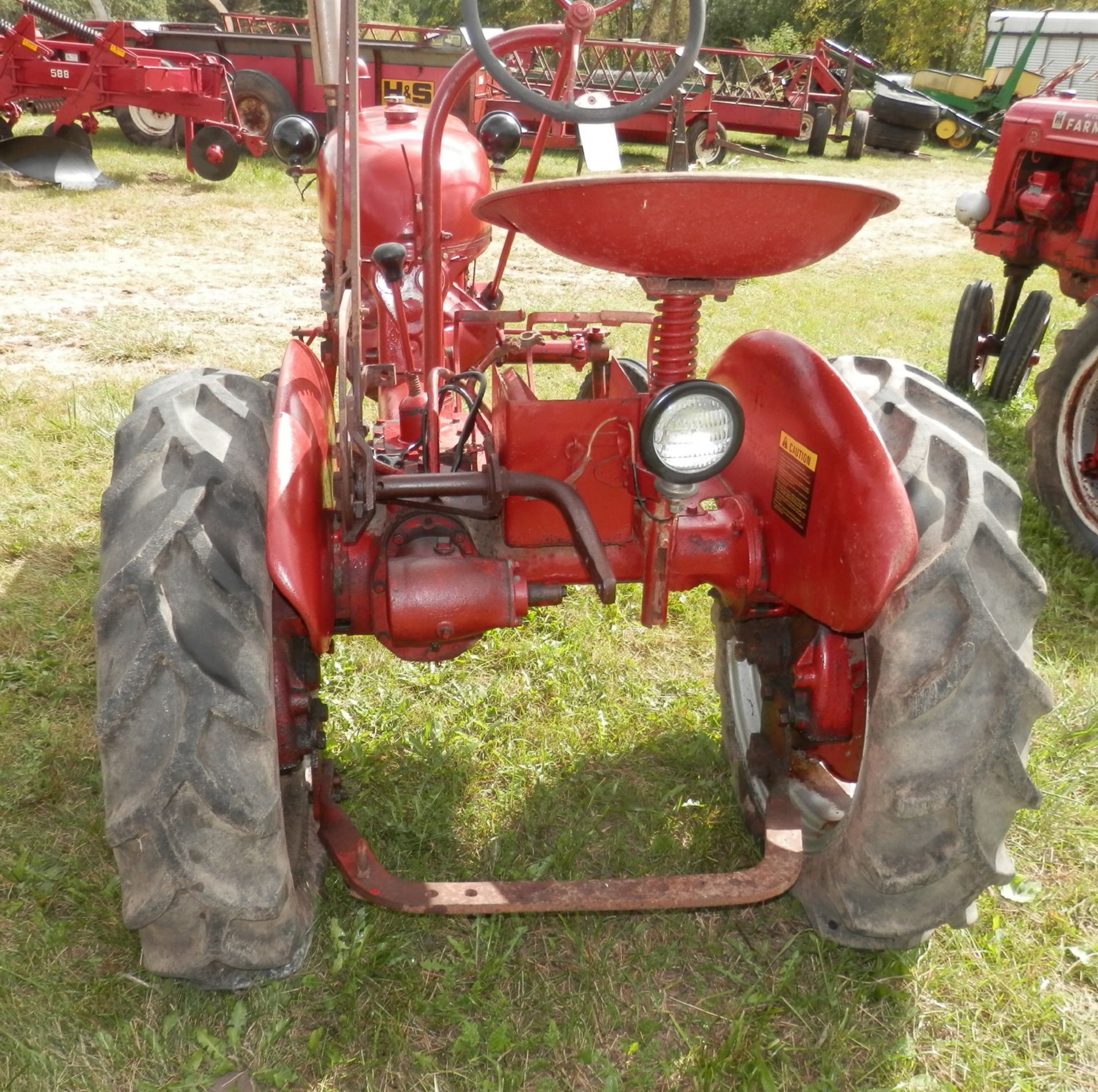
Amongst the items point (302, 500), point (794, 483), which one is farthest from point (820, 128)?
point (302, 500)

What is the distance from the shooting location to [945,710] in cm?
181

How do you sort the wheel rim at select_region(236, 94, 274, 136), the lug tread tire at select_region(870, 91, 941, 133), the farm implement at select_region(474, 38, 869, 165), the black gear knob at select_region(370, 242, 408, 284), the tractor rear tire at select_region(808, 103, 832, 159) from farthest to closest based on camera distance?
the lug tread tire at select_region(870, 91, 941, 133), the tractor rear tire at select_region(808, 103, 832, 159), the farm implement at select_region(474, 38, 869, 165), the wheel rim at select_region(236, 94, 274, 136), the black gear knob at select_region(370, 242, 408, 284)

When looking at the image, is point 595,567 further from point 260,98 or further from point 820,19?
point 820,19

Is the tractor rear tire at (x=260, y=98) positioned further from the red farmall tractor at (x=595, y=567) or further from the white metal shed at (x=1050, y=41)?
the white metal shed at (x=1050, y=41)

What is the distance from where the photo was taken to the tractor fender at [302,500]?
5.63 feet

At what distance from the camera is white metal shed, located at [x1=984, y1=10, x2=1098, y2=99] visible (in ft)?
75.3

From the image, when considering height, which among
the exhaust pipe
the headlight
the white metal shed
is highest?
the exhaust pipe

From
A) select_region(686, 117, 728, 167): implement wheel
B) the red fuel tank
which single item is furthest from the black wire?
select_region(686, 117, 728, 167): implement wheel

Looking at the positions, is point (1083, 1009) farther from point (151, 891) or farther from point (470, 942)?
point (151, 891)

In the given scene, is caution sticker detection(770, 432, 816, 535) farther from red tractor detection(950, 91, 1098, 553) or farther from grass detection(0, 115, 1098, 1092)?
red tractor detection(950, 91, 1098, 553)

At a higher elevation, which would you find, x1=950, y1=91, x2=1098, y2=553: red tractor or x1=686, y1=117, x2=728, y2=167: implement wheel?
x1=950, y1=91, x2=1098, y2=553: red tractor

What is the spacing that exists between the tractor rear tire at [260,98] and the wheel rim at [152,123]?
2.97ft

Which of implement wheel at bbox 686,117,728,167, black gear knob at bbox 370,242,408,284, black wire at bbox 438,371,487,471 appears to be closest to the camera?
black wire at bbox 438,371,487,471

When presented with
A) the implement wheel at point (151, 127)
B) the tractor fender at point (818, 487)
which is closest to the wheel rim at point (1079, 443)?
the tractor fender at point (818, 487)
